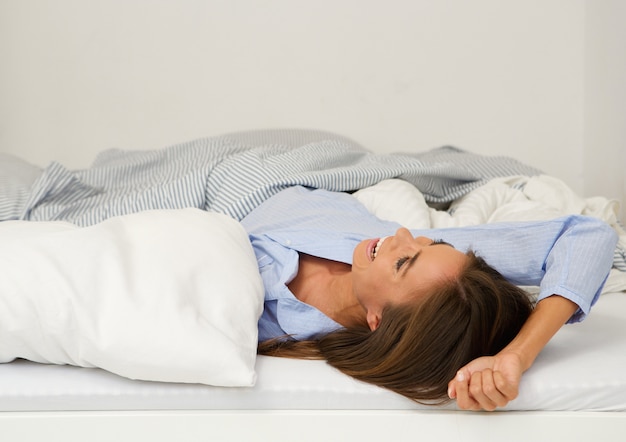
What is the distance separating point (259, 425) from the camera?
1.09m

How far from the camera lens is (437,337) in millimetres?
1124

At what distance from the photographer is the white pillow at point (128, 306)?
1076 mm

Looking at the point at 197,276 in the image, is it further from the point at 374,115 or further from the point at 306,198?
the point at 374,115

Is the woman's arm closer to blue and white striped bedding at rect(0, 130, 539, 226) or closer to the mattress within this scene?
the mattress

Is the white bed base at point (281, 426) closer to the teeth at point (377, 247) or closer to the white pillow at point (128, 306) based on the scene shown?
the white pillow at point (128, 306)

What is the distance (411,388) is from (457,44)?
6.22 feet

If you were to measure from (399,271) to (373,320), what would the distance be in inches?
3.8

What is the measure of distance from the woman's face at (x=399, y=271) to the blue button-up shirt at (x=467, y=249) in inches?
3.8

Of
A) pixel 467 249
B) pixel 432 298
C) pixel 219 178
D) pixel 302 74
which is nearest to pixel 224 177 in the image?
pixel 219 178

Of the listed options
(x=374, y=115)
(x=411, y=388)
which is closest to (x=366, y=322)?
(x=411, y=388)

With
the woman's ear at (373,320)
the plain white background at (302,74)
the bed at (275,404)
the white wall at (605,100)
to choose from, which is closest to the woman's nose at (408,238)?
the woman's ear at (373,320)

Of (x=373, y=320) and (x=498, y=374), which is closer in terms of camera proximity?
(x=498, y=374)

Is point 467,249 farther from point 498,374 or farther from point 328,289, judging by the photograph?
point 498,374

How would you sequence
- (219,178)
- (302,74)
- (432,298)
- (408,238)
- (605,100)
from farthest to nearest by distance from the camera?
1. (302,74)
2. (605,100)
3. (219,178)
4. (408,238)
5. (432,298)
